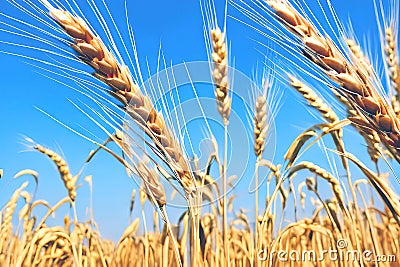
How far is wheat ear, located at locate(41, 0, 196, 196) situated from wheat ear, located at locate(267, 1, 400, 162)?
1.10 feet

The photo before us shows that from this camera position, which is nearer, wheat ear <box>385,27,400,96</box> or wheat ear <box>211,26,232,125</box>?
wheat ear <box>211,26,232,125</box>

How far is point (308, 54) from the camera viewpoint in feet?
2.76

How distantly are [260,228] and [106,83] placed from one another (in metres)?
0.50

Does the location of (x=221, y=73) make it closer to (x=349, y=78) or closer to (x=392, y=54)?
(x=349, y=78)

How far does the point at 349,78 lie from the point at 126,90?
43 centimetres

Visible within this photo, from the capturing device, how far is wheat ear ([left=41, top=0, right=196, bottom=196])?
807mm

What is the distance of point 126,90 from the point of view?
830 mm

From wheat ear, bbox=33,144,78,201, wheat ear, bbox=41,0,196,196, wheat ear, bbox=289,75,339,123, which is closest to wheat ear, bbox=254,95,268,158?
wheat ear, bbox=289,75,339,123

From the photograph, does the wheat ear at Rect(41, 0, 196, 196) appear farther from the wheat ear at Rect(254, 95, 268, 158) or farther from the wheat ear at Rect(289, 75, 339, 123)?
the wheat ear at Rect(289, 75, 339, 123)

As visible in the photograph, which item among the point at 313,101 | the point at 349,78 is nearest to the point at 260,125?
the point at 313,101

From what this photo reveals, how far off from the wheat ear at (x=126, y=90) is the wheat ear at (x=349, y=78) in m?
0.33

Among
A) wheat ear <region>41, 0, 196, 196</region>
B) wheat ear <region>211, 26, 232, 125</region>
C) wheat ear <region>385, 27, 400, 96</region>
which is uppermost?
wheat ear <region>385, 27, 400, 96</region>

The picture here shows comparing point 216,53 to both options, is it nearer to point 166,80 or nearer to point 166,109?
point 166,80

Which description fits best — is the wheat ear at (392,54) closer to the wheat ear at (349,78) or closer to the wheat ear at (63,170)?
the wheat ear at (349,78)
